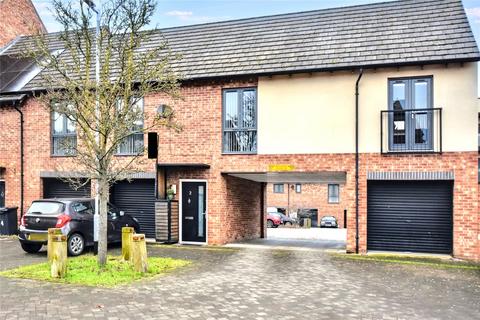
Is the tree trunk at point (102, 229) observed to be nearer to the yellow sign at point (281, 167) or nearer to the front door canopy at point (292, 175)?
the front door canopy at point (292, 175)

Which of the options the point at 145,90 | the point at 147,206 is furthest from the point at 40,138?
the point at 145,90

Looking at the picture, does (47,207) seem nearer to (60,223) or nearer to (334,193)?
(60,223)

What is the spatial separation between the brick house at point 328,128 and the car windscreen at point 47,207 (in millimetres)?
3389

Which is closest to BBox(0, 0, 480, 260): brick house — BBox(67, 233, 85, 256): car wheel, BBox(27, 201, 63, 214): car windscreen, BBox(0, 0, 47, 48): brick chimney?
BBox(67, 233, 85, 256): car wheel

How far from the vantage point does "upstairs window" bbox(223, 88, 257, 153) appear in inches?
598

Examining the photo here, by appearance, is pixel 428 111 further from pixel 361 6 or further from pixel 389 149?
pixel 361 6

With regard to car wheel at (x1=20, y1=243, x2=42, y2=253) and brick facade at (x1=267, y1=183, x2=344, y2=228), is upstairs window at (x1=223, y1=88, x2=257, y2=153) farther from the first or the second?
brick facade at (x1=267, y1=183, x2=344, y2=228)

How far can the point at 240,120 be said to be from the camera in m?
15.3

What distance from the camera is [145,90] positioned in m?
10.7

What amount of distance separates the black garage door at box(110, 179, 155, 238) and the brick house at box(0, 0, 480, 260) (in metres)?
0.05

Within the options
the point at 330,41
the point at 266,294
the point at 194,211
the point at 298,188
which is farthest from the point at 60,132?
the point at 298,188

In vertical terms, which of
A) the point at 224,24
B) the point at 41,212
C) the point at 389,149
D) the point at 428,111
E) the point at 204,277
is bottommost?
the point at 204,277

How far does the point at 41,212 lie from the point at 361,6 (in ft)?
38.7

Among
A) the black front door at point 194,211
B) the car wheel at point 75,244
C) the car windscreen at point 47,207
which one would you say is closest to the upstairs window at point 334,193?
the black front door at point 194,211
